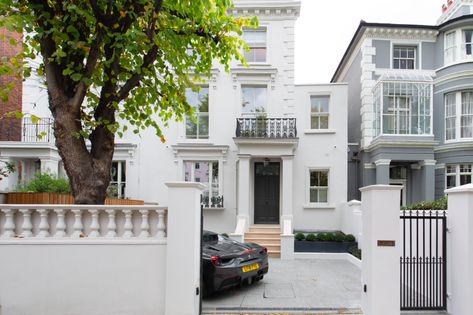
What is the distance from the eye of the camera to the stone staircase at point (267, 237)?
11.9m

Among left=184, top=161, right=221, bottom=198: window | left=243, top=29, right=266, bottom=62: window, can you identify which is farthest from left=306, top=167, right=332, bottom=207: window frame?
left=243, top=29, right=266, bottom=62: window

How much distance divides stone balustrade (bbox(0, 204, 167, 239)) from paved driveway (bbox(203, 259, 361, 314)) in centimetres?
222

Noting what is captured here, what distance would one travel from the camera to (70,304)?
5020mm

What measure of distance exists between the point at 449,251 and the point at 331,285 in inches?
117

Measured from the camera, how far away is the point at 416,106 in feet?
46.3

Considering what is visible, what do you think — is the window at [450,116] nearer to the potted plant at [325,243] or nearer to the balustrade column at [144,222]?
the potted plant at [325,243]

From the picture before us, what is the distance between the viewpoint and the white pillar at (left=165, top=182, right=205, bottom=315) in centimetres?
497

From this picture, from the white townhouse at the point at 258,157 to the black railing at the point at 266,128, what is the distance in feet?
0.45

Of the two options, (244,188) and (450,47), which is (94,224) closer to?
(244,188)

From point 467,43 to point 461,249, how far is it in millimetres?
13239

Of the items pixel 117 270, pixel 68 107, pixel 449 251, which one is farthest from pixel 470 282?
pixel 68 107

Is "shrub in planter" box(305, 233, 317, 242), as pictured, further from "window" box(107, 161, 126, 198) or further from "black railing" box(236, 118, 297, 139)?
"window" box(107, 161, 126, 198)

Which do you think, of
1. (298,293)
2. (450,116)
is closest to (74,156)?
(298,293)

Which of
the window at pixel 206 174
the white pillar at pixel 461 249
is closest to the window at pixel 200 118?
the window at pixel 206 174
